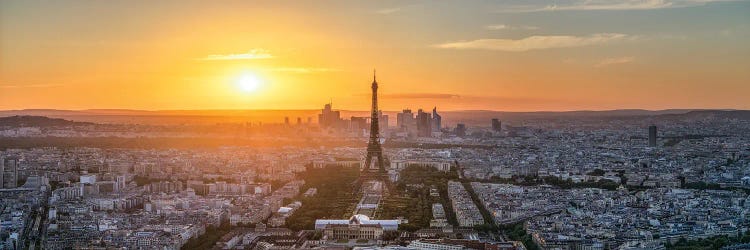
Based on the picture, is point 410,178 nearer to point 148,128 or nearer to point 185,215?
point 185,215

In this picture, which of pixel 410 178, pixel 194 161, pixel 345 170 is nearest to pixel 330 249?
pixel 410 178

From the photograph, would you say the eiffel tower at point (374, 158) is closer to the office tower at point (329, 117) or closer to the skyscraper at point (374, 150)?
the skyscraper at point (374, 150)

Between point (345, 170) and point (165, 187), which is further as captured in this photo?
point (345, 170)

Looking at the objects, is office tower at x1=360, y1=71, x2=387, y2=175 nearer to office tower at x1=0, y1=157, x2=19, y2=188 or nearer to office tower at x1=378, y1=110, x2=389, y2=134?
office tower at x1=0, y1=157, x2=19, y2=188

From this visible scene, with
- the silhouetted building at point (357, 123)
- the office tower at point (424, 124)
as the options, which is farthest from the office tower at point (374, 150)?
the silhouetted building at point (357, 123)

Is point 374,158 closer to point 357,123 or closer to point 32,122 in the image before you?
point 32,122

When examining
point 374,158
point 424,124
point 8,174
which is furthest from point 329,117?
point 8,174
